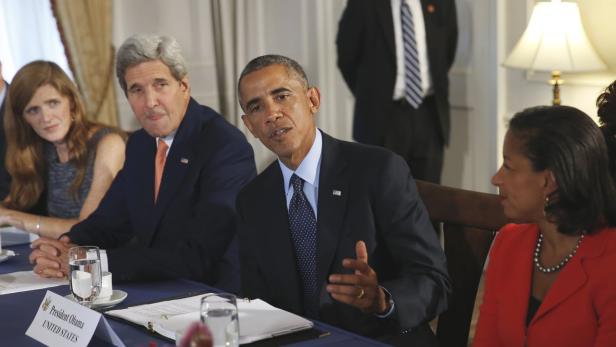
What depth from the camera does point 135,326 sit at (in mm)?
2082

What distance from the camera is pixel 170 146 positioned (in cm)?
292

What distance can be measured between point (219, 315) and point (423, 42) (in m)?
3.57

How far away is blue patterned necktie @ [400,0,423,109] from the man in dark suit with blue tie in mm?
2594

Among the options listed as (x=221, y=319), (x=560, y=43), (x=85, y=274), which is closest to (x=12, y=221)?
(x=85, y=274)

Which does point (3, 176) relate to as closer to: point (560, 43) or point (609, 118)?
point (560, 43)

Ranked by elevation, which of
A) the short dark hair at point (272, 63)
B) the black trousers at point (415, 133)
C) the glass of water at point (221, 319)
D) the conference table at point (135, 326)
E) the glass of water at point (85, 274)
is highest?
the short dark hair at point (272, 63)

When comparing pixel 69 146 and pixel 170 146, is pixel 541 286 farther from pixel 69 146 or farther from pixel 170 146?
pixel 69 146

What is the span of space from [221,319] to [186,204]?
48.8 inches

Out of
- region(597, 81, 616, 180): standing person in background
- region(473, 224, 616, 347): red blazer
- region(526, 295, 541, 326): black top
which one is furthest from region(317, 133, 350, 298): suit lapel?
region(597, 81, 616, 180): standing person in background

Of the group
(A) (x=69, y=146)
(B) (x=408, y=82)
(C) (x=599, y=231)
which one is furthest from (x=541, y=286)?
(B) (x=408, y=82)

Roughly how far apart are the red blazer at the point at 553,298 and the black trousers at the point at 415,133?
116 inches

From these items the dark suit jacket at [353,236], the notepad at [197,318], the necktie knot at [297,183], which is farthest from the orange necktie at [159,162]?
the notepad at [197,318]

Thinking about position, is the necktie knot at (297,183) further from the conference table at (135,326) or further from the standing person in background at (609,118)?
the standing person in background at (609,118)

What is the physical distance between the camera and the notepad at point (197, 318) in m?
1.97
